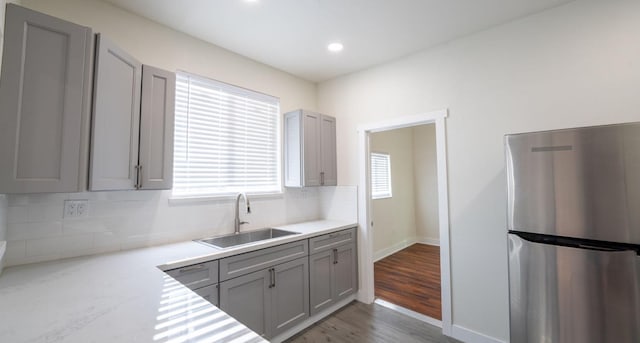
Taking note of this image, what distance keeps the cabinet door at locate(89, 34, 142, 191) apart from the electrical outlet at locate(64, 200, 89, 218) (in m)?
0.38

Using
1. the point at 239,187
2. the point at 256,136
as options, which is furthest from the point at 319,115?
the point at 239,187

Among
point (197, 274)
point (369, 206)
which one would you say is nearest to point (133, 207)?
point (197, 274)

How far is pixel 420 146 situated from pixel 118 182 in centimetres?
543

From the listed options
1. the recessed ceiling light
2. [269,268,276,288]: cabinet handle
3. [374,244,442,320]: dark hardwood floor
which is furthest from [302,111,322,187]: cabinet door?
[374,244,442,320]: dark hardwood floor

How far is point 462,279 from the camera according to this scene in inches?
95.4

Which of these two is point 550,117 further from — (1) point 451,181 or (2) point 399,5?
(2) point 399,5

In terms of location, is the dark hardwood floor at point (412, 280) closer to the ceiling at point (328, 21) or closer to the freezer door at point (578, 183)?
the freezer door at point (578, 183)

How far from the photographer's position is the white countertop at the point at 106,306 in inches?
33.1

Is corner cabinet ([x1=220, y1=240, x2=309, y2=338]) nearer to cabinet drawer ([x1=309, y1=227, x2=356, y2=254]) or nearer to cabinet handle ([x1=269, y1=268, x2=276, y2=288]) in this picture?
cabinet handle ([x1=269, y1=268, x2=276, y2=288])

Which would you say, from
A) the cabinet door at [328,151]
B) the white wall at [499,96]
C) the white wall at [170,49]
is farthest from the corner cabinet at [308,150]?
the white wall at [499,96]

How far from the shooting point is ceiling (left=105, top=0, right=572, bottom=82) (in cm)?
205

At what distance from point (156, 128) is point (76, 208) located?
757 millimetres

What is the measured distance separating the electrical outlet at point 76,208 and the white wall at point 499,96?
114 inches

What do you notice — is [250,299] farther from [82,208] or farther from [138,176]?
[82,208]
